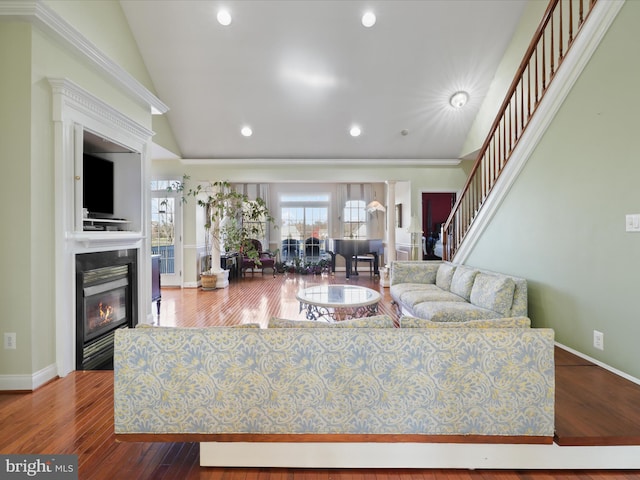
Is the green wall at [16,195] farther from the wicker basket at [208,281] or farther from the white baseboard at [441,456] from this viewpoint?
the wicker basket at [208,281]

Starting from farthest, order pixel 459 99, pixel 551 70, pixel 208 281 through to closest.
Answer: pixel 208 281, pixel 459 99, pixel 551 70

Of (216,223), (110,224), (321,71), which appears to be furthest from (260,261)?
(321,71)

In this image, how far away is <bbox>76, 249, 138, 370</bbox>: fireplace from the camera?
3139 mm

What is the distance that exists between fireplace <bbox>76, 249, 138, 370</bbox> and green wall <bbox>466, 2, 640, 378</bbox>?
14.6ft

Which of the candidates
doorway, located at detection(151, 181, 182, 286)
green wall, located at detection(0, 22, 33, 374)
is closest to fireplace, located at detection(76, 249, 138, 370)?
green wall, located at detection(0, 22, 33, 374)

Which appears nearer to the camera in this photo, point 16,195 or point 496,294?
point 16,195

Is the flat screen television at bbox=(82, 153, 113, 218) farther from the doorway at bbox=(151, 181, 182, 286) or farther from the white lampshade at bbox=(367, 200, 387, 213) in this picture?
the white lampshade at bbox=(367, 200, 387, 213)

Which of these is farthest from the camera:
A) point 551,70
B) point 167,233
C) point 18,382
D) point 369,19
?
point 167,233

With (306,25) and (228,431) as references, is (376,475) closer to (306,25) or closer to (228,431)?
(228,431)

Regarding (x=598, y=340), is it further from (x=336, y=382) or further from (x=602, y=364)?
(x=336, y=382)

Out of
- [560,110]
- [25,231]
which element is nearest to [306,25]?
[560,110]

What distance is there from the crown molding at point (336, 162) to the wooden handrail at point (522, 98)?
5.60 ft

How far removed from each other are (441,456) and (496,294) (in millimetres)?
1924

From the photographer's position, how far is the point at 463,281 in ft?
12.9
